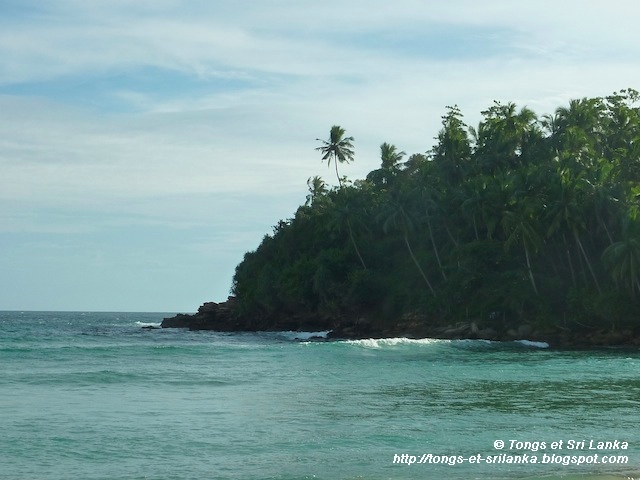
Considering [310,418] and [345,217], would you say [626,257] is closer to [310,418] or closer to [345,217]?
[345,217]

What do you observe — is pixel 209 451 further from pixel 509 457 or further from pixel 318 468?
pixel 509 457

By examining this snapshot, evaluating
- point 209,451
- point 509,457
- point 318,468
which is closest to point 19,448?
point 209,451

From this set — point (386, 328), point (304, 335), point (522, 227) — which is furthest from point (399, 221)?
point (522, 227)

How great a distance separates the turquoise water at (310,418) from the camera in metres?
12.7

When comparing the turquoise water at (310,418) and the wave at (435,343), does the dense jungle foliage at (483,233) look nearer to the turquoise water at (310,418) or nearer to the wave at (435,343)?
the wave at (435,343)

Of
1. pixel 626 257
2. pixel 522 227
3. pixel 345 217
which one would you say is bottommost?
pixel 626 257

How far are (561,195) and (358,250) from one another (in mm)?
19510

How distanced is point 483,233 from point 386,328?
9631 millimetres

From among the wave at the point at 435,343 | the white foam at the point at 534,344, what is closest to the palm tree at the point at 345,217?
the wave at the point at 435,343

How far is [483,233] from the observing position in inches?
2233

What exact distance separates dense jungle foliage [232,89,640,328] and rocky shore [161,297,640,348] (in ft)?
2.50

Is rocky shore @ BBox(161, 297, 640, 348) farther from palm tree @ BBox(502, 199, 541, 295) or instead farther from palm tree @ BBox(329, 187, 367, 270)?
palm tree @ BBox(329, 187, 367, 270)

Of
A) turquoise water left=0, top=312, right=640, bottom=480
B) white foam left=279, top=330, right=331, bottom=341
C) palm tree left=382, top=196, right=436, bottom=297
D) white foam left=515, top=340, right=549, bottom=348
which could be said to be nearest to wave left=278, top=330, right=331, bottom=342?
white foam left=279, top=330, right=331, bottom=341

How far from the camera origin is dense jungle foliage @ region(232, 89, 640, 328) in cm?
4619
